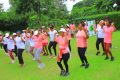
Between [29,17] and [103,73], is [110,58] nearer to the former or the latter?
[103,73]

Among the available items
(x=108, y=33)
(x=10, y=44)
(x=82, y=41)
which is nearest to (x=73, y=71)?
(x=82, y=41)

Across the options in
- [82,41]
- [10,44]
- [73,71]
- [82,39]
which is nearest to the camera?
[82,41]

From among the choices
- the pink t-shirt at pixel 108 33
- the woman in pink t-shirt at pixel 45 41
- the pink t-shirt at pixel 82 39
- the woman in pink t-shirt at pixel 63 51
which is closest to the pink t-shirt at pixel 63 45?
the woman in pink t-shirt at pixel 63 51

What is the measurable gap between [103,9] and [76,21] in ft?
18.6

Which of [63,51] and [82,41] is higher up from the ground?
[82,41]

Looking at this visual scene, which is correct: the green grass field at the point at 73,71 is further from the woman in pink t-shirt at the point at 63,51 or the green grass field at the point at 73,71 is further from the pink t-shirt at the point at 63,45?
the pink t-shirt at the point at 63,45

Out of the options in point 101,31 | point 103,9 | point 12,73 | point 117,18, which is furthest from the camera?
point 103,9

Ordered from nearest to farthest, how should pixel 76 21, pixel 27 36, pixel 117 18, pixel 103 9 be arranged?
pixel 27 36, pixel 117 18, pixel 76 21, pixel 103 9

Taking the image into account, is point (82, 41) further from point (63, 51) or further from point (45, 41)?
point (45, 41)

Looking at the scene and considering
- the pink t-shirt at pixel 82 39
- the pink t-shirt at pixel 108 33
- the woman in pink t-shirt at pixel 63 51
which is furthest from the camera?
the pink t-shirt at pixel 108 33

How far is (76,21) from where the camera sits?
5097 cm

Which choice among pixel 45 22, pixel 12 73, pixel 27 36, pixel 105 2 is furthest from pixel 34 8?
pixel 12 73

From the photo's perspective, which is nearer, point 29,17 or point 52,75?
point 52,75

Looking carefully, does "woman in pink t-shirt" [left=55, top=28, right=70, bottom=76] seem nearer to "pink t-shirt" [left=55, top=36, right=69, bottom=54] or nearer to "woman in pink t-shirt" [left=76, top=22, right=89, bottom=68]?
"pink t-shirt" [left=55, top=36, right=69, bottom=54]
